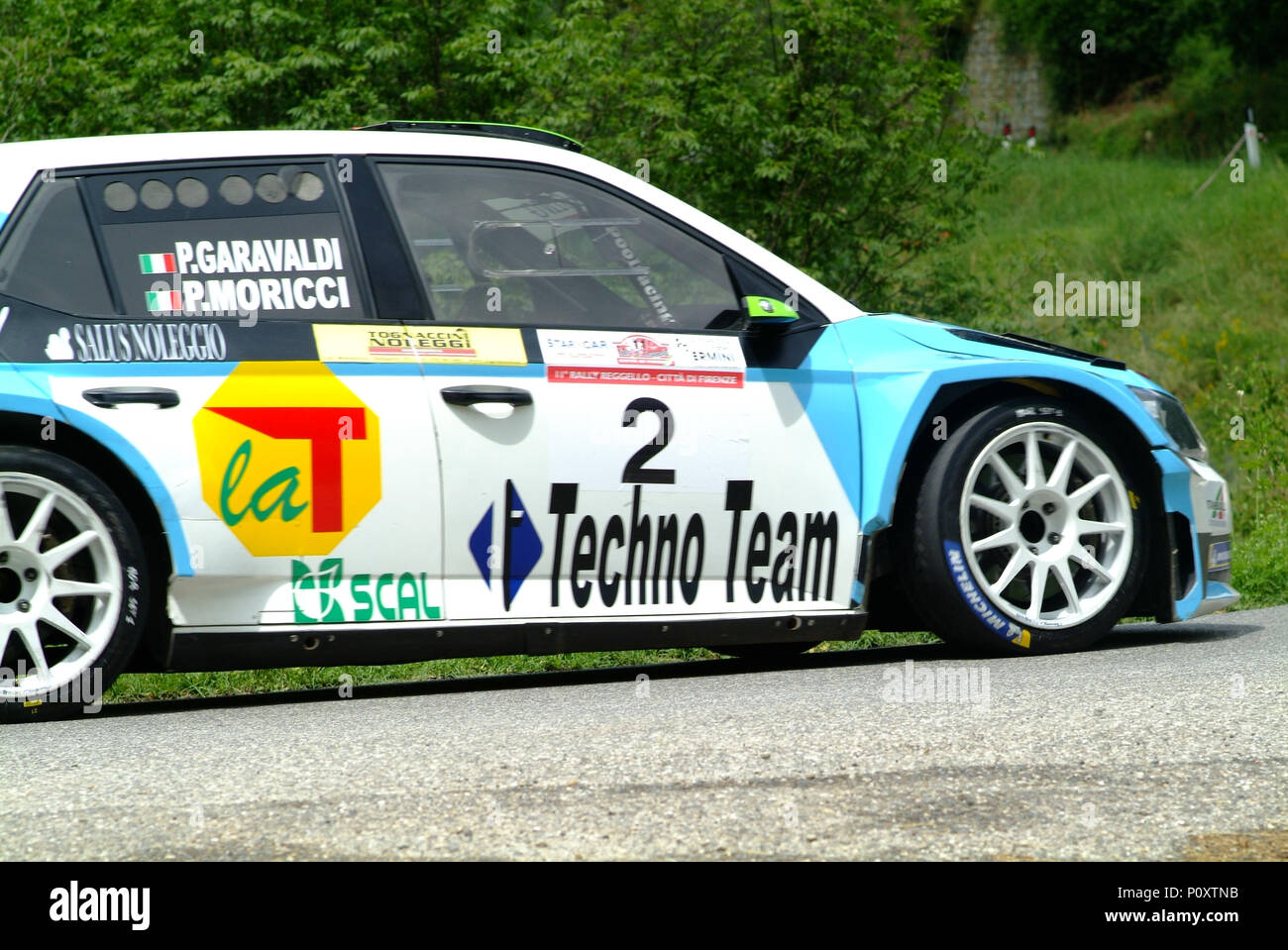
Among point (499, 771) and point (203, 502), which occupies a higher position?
point (203, 502)

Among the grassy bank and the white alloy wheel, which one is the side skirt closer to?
the white alloy wheel

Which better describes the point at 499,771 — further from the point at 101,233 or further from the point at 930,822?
the point at 101,233

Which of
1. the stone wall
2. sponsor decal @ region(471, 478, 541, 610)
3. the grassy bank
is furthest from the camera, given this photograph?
the stone wall

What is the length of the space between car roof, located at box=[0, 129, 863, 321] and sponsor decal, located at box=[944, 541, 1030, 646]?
0.88 m

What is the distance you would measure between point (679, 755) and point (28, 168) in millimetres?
2670

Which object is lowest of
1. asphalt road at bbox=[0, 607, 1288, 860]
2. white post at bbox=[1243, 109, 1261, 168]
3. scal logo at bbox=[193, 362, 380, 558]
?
asphalt road at bbox=[0, 607, 1288, 860]

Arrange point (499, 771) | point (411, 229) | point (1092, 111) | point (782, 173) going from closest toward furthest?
1. point (499, 771)
2. point (411, 229)
3. point (782, 173)
4. point (1092, 111)

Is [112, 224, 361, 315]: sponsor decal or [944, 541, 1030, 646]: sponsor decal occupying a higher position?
[112, 224, 361, 315]: sponsor decal

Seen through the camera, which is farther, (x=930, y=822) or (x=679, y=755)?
(x=679, y=755)

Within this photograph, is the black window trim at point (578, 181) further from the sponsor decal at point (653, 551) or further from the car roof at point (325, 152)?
the sponsor decal at point (653, 551)

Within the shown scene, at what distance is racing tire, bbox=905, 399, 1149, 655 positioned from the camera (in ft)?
16.1

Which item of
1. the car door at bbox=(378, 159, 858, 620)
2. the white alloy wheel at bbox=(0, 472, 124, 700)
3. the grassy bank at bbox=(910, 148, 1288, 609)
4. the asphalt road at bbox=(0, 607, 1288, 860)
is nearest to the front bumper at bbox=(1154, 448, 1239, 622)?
the asphalt road at bbox=(0, 607, 1288, 860)

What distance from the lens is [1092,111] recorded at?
41156mm

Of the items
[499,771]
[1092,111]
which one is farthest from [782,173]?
[1092,111]
